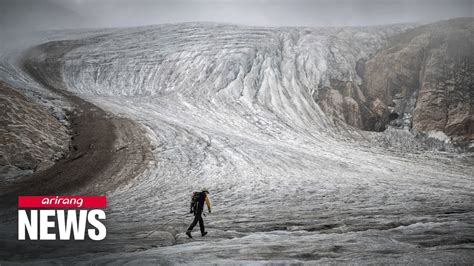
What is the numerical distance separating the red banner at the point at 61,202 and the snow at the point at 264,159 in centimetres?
93

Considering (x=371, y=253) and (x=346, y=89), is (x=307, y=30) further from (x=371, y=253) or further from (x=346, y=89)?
(x=371, y=253)

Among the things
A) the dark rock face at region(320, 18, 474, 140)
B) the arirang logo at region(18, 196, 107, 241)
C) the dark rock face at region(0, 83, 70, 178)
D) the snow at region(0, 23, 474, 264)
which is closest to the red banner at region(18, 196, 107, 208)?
the arirang logo at region(18, 196, 107, 241)

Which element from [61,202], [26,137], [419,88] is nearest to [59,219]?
[61,202]

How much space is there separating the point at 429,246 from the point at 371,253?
61.6 inches

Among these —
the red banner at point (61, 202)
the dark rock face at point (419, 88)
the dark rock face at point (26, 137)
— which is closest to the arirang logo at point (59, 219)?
the red banner at point (61, 202)

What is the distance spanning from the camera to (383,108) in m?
36.8

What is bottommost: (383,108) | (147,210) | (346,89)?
(147,210)

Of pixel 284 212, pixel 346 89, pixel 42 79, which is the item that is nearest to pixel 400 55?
pixel 346 89

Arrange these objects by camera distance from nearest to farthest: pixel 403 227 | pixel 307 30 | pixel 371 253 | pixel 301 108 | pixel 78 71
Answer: pixel 371 253 < pixel 403 227 < pixel 301 108 < pixel 78 71 < pixel 307 30

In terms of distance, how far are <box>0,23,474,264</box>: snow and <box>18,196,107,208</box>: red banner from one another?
3.06ft

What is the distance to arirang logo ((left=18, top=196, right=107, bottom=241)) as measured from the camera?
10.2 meters

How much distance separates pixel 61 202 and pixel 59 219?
14.2 feet

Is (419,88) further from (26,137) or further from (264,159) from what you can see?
(26,137)

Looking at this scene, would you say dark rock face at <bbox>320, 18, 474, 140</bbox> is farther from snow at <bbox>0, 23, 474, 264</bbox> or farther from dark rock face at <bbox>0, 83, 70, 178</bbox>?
dark rock face at <bbox>0, 83, 70, 178</bbox>
